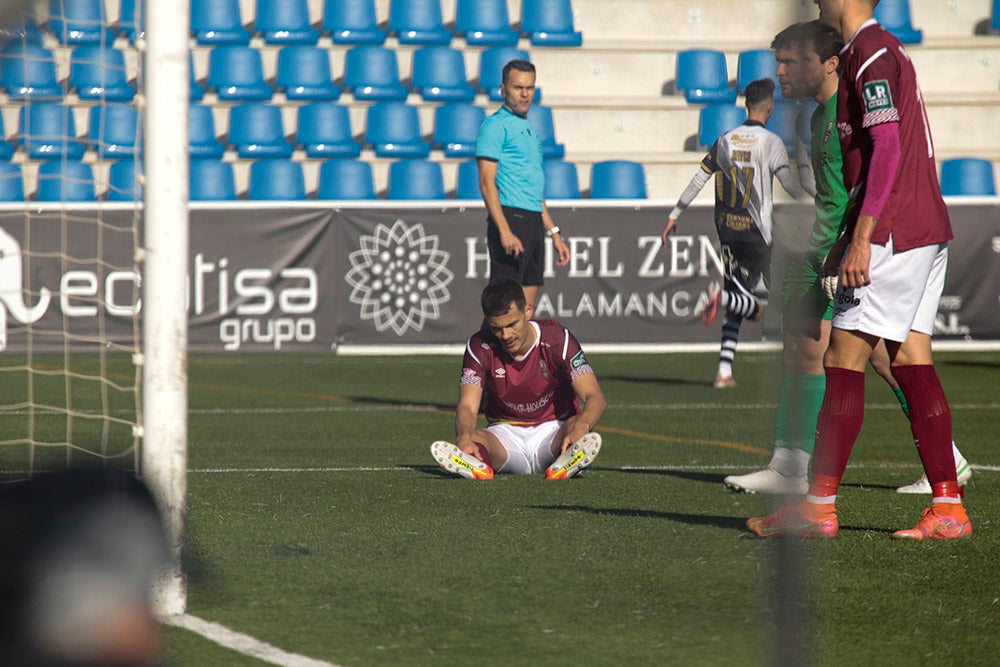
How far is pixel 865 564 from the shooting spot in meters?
3.85

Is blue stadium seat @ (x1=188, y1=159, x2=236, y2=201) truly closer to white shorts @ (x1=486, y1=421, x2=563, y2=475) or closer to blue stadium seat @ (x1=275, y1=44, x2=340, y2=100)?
blue stadium seat @ (x1=275, y1=44, x2=340, y2=100)

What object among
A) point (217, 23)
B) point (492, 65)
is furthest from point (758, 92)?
point (217, 23)

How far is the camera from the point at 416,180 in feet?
48.9

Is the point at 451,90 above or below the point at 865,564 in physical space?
above

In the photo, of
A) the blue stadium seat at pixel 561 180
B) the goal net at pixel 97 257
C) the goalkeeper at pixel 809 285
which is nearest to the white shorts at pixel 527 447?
the goalkeeper at pixel 809 285

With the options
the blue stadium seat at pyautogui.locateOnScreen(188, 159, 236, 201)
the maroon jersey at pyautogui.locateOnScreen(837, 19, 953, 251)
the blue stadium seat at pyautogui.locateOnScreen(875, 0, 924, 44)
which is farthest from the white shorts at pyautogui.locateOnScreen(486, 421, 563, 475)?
the blue stadium seat at pyautogui.locateOnScreen(875, 0, 924, 44)

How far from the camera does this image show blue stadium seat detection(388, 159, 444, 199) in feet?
48.8

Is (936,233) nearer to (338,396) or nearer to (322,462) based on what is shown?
(322,462)

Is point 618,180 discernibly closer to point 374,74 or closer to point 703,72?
point 703,72

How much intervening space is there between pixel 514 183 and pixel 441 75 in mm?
8572

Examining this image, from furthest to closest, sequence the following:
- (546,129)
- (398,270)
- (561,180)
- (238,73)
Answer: (238,73), (546,129), (561,180), (398,270)

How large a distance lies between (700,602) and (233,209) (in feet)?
31.6

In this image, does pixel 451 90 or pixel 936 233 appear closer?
pixel 936 233

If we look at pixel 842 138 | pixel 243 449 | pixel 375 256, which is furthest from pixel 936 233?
pixel 375 256
